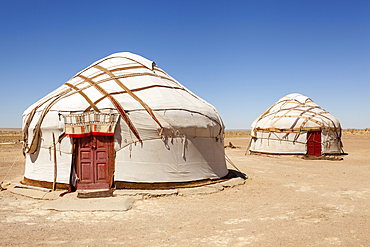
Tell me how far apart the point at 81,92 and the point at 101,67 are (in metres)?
1.34

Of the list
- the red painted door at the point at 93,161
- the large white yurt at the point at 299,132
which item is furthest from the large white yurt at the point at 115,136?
the large white yurt at the point at 299,132

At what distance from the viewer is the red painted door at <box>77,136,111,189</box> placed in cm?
694

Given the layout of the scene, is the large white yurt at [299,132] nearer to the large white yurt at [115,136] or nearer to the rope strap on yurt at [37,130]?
the large white yurt at [115,136]

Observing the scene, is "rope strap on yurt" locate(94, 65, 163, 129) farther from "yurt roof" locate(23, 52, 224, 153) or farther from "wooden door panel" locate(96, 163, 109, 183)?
"wooden door panel" locate(96, 163, 109, 183)

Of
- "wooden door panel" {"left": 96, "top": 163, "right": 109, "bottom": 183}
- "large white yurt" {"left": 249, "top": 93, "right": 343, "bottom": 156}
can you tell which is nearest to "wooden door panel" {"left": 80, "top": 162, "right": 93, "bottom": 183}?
"wooden door panel" {"left": 96, "top": 163, "right": 109, "bottom": 183}

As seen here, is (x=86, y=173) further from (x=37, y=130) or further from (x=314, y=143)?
(x=314, y=143)

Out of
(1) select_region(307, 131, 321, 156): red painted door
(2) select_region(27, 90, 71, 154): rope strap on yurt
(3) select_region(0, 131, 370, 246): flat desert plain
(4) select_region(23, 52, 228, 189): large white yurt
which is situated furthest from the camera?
(1) select_region(307, 131, 321, 156): red painted door

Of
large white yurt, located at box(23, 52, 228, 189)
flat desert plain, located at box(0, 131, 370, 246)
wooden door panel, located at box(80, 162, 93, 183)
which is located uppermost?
large white yurt, located at box(23, 52, 228, 189)

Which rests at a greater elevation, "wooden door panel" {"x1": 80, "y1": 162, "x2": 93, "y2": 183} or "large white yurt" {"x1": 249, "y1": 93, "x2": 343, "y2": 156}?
"large white yurt" {"x1": 249, "y1": 93, "x2": 343, "y2": 156}

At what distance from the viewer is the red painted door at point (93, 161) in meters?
6.94

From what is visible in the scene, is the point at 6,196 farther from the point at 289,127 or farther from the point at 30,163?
the point at 289,127

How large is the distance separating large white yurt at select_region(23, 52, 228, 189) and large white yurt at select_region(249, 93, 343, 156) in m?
9.66

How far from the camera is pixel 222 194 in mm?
7035

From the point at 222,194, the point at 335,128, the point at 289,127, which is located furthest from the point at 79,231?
the point at 335,128
